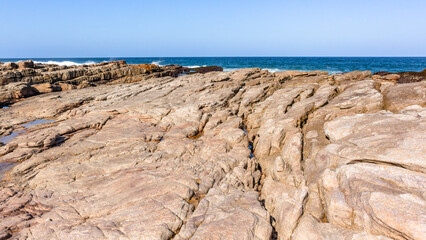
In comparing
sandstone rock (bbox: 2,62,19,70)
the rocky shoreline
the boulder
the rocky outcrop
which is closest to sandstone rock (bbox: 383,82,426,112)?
the rocky shoreline

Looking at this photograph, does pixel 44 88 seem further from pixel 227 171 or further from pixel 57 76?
pixel 227 171

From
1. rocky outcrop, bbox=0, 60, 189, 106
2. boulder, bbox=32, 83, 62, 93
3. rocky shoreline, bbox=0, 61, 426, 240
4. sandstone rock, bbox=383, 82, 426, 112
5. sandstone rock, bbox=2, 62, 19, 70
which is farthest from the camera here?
sandstone rock, bbox=2, 62, 19, 70

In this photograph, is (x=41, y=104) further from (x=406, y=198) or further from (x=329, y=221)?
(x=406, y=198)

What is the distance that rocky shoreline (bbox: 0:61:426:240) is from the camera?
804cm

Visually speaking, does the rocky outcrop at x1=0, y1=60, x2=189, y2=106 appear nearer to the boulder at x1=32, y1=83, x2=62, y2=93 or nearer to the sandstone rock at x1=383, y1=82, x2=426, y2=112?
the boulder at x1=32, y1=83, x2=62, y2=93

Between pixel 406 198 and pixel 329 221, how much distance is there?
2.62m

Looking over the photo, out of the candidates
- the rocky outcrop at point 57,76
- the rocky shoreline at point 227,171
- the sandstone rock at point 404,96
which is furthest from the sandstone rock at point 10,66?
the sandstone rock at point 404,96

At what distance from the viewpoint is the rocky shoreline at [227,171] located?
316 inches

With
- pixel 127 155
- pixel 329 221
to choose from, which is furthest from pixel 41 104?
pixel 329 221

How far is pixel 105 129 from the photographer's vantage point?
19.2 metres

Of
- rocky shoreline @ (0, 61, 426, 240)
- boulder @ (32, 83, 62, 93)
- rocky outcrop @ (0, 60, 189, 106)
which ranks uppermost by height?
rocky outcrop @ (0, 60, 189, 106)

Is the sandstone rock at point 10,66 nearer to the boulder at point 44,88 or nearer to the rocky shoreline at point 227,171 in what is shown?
Answer: the boulder at point 44,88

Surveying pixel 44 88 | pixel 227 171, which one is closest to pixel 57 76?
pixel 44 88

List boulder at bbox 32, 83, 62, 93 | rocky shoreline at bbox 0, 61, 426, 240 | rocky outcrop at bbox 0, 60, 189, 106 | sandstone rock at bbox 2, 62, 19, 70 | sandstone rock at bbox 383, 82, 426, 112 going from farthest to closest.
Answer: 1. sandstone rock at bbox 2, 62, 19, 70
2. boulder at bbox 32, 83, 62, 93
3. rocky outcrop at bbox 0, 60, 189, 106
4. sandstone rock at bbox 383, 82, 426, 112
5. rocky shoreline at bbox 0, 61, 426, 240
